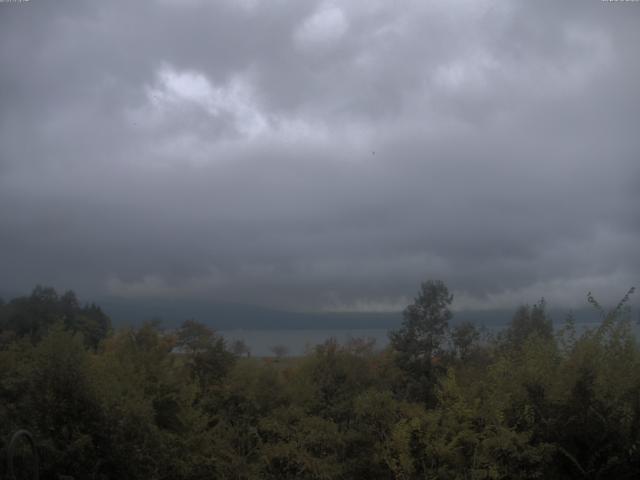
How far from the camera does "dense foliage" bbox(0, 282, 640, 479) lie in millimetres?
11812

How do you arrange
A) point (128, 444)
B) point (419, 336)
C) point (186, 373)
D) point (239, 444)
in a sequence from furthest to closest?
point (419, 336), point (186, 373), point (239, 444), point (128, 444)

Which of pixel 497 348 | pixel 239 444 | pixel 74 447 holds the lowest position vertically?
pixel 239 444

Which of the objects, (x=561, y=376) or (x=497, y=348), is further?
(x=497, y=348)

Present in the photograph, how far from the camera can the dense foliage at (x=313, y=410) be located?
38.8 ft

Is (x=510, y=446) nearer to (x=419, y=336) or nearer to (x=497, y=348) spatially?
(x=497, y=348)

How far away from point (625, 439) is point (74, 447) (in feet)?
32.8

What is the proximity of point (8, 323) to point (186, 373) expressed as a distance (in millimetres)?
5511

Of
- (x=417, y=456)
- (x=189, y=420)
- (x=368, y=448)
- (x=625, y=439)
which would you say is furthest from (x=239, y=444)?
(x=625, y=439)

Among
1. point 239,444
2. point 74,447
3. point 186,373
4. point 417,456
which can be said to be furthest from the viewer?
point 186,373

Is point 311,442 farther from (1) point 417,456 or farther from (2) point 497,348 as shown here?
(2) point 497,348

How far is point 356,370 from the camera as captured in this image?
61.9ft

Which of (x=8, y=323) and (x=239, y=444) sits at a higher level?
(x=8, y=323)

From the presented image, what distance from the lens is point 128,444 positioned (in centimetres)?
1191

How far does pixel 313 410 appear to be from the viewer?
17.3m
